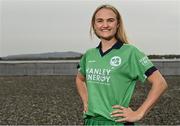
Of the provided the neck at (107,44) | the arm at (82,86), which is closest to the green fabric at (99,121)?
the arm at (82,86)

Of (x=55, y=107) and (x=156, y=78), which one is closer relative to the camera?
(x=156, y=78)

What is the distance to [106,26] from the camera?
2.83 meters

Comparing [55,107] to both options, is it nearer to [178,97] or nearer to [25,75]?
[178,97]

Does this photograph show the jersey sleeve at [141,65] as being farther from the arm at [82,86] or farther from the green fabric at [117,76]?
the arm at [82,86]

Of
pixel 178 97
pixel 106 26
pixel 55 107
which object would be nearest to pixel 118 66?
pixel 106 26

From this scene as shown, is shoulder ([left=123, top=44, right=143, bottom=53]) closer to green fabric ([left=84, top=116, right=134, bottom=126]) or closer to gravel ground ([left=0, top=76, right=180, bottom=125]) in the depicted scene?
green fabric ([left=84, top=116, right=134, bottom=126])

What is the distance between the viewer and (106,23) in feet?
9.27

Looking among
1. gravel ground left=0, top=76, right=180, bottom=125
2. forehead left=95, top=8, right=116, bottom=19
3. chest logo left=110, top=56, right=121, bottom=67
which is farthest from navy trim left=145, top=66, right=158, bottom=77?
gravel ground left=0, top=76, right=180, bottom=125

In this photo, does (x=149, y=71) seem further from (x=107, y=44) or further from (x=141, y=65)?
(x=107, y=44)

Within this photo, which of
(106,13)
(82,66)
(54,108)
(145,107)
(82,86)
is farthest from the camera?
(54,108)

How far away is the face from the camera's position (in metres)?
2.80

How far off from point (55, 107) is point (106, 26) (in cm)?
971

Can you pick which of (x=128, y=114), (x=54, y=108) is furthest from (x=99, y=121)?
(x=54, y=108)

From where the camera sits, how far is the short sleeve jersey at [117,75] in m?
2.74
